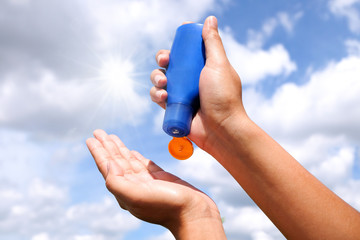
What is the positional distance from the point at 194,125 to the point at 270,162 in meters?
0.81

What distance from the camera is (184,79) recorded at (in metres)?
3.11

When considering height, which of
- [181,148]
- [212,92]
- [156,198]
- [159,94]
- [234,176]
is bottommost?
[156,198]

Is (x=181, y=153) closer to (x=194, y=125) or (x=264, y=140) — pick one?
(x=194, y=125)

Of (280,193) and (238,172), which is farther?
(238,172)

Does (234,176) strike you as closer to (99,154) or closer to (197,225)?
(197,225)

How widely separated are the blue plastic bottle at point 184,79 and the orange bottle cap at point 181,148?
14 centimetres

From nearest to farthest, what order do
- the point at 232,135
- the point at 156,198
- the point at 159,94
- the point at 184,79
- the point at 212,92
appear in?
1. the point at 156,198
2. the point at 232,135
3. the point at 212,92
4. the point at 184,79
5. the point at 159,94

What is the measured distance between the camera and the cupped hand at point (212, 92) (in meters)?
2.96

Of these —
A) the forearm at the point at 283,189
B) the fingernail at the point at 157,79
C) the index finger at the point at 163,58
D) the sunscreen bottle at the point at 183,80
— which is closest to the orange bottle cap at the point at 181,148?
the sunscreen bottle at the point at 183,80

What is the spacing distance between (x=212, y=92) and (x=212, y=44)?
49 centimetres

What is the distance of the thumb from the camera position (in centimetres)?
313

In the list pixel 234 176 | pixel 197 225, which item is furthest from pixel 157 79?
pixel 197 225

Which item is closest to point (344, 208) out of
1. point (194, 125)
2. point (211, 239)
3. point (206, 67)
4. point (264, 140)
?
point (264, 140)

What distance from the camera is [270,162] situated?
268cm
